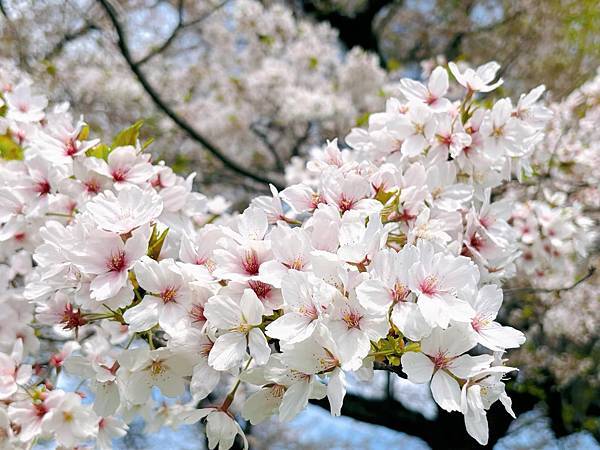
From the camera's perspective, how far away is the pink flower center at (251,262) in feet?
3.05

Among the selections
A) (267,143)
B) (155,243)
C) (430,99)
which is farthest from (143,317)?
(267,143)

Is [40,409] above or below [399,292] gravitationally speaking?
below

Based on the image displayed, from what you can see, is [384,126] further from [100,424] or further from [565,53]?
[565,53]

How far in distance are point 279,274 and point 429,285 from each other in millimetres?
229

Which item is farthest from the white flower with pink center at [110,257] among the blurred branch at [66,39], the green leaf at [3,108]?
the blurred branch at [66,39]

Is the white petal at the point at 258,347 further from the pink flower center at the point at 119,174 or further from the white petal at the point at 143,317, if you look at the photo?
the pink flower center at the point at 119,174

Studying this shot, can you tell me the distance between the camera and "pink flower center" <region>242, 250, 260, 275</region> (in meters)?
0.93

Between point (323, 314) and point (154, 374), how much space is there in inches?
14.5

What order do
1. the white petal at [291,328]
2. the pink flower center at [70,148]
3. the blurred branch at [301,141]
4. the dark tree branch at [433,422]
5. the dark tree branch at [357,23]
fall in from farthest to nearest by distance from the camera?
the dark tree branch at [357,23] < the blurred branch at [301,141] < the dark tree branch at [433,422] < the pink flower center at [70,148] < the white petal at [291,328]

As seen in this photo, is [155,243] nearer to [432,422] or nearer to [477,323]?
[477,323]

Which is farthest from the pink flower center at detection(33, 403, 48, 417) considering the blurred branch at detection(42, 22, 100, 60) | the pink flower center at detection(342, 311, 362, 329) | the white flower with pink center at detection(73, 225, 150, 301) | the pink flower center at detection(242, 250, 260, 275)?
the blurred branch at detection(42, 22, 100, 60)

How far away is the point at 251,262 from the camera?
0.94 m

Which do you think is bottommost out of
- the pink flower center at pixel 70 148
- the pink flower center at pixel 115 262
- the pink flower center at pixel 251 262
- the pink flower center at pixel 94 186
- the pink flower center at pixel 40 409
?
the pink flower center at pixel 40 409

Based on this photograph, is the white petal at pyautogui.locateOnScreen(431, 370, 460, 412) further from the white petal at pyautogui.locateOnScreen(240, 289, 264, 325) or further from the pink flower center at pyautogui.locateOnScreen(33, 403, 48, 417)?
the pink flower center at pyautogui.locateOnScreen(33, 403, 48, 417)
